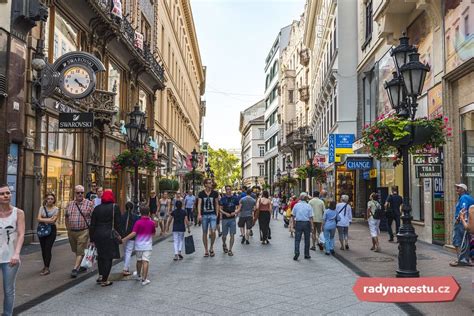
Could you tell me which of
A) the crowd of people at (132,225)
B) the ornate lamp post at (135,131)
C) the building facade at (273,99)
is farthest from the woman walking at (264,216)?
the building facade at (273,99)

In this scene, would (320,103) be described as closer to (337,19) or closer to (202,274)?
(337,19)

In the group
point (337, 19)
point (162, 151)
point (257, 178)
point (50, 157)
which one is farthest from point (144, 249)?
point (257, 178)

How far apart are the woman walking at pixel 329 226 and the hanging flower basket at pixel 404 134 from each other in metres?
3.65

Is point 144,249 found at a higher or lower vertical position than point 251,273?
higher

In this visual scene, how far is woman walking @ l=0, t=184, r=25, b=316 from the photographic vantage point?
5.78m

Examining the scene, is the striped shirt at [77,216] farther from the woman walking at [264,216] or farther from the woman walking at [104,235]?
the woman walking at [264,216]

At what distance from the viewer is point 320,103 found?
40.4 m

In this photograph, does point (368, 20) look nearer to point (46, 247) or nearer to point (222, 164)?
point (46, 247)

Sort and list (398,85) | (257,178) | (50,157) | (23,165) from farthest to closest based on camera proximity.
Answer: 1. (257,178)
2. (50,157)
3. (23,165)
4. (398,85)

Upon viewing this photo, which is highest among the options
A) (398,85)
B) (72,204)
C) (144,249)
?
(398,85)

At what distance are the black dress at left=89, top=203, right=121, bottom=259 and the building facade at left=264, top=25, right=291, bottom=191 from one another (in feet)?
222

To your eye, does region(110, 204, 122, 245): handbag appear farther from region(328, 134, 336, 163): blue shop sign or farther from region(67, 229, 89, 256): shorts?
region(328, 134, 336, 163): blue shop sign

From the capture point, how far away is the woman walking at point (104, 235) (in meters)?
8.88

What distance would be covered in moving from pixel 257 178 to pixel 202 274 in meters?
95.2
